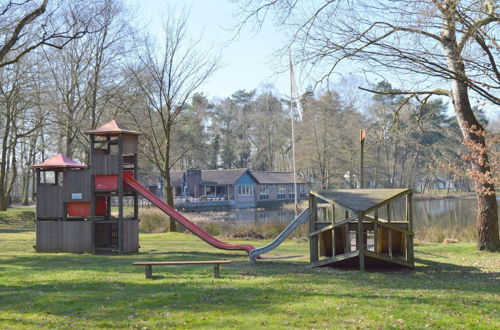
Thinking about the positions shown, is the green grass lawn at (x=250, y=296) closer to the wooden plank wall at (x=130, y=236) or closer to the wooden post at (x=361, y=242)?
the wooden post at (x=361, y=242)

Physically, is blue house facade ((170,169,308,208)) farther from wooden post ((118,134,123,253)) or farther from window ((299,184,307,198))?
wooden post ((118,134,123,253))

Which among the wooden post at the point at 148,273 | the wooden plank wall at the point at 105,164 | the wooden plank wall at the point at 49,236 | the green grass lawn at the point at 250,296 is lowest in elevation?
the green grass lawn at the point at 250,296

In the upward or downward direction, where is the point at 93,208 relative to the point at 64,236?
upward

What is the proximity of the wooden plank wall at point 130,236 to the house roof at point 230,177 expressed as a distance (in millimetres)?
43048

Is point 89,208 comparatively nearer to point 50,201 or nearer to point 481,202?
point 50,201

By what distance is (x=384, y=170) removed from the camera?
61.8 metres

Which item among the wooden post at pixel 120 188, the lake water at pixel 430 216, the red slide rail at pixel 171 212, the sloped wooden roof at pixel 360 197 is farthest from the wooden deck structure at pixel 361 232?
the lake water at pixel 430 216

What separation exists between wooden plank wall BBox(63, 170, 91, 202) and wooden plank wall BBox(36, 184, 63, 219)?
28 cm

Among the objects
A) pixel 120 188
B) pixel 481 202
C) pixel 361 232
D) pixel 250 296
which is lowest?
pixel 250 296

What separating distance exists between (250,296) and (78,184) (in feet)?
35.7

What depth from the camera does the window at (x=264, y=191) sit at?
66.0m

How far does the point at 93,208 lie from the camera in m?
17.5

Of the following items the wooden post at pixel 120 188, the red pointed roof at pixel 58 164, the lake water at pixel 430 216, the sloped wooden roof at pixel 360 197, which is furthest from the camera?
the lake water at pixel 430 216

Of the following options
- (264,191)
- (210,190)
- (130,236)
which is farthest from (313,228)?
(264,191)
